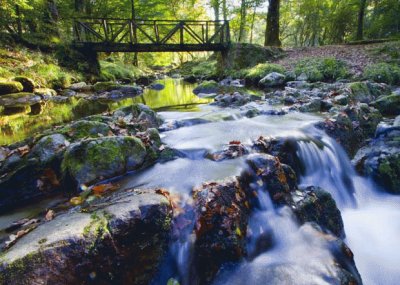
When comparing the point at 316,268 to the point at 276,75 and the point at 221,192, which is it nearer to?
the point at 221,192

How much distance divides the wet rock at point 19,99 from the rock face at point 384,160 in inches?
425

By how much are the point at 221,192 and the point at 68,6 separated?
21.2m

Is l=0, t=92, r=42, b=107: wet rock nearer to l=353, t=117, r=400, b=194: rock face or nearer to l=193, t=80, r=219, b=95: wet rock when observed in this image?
l=193, t=80, r=219, b=95: wet rock

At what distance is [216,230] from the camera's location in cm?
256

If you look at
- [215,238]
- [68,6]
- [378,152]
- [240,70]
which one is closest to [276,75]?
[240,70]

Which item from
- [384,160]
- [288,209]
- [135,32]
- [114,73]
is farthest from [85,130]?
[114,73]

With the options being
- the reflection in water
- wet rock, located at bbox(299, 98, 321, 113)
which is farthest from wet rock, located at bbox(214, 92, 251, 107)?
wet rock, located at bbox(299, 98, 321, 113)

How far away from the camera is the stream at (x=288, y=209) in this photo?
8.08ft

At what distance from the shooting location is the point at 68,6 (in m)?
19.2

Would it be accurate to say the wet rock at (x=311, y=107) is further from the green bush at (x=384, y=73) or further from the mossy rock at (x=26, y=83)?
the mossy rock at (x=26, y=83)

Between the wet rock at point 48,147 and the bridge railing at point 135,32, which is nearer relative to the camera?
the wet rock at point 48,147

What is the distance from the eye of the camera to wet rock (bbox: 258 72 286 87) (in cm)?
1191

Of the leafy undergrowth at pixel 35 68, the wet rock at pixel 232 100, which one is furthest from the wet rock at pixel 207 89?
the leafy undergrowth at pixel 35 68

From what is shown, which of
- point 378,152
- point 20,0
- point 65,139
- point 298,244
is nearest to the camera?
point 298,244
